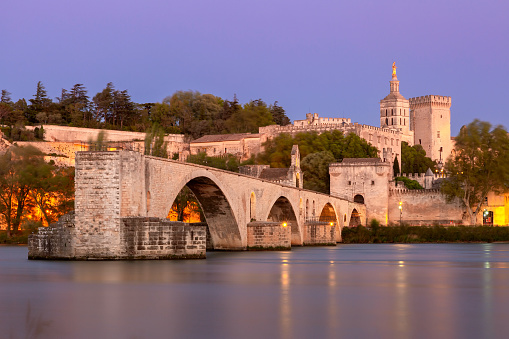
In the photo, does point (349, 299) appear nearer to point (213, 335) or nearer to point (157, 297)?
point (157, 297)

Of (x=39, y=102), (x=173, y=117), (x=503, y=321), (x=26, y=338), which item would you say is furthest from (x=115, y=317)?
(x=173, y=117)

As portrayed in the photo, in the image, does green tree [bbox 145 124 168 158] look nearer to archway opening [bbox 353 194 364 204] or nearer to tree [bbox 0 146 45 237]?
tree [bbox 0 146 45 237]

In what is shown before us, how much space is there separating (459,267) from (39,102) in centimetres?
8635

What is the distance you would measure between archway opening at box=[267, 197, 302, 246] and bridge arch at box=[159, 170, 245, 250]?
35.0 ft

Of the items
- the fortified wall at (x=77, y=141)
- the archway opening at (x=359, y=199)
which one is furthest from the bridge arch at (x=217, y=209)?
the archway opening at (x=359, y=199)

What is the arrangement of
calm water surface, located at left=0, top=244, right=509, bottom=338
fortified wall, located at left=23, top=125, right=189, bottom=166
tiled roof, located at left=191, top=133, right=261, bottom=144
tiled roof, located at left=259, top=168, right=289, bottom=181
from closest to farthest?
calm water surface, located at left=0, top=244, right=509, bottom=338 < tiled roof, located at left=259, top=168, right=289, bottom=181 < fortified wall, located at left=23, top=125, right=189, bottom=166 < tiled roof, located at left=191, top=133, right=261, bottom=144

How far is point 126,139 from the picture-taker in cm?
10138

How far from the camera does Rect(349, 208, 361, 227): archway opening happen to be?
7944 cm

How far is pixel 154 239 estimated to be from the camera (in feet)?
105

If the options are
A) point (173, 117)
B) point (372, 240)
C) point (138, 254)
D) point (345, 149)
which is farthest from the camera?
point (173, 117)

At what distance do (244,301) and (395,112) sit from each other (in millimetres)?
118513

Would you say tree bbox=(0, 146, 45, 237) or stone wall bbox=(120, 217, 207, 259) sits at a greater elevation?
tree bbox=(0, 146, 45, 237)

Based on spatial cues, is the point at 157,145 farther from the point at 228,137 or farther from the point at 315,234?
the point at 228,137

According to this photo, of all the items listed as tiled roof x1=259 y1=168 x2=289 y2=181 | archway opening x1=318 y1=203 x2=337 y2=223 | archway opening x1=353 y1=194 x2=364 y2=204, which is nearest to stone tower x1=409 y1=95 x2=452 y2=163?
archway opening x1=353 y1=194 x2=364 y2=204
